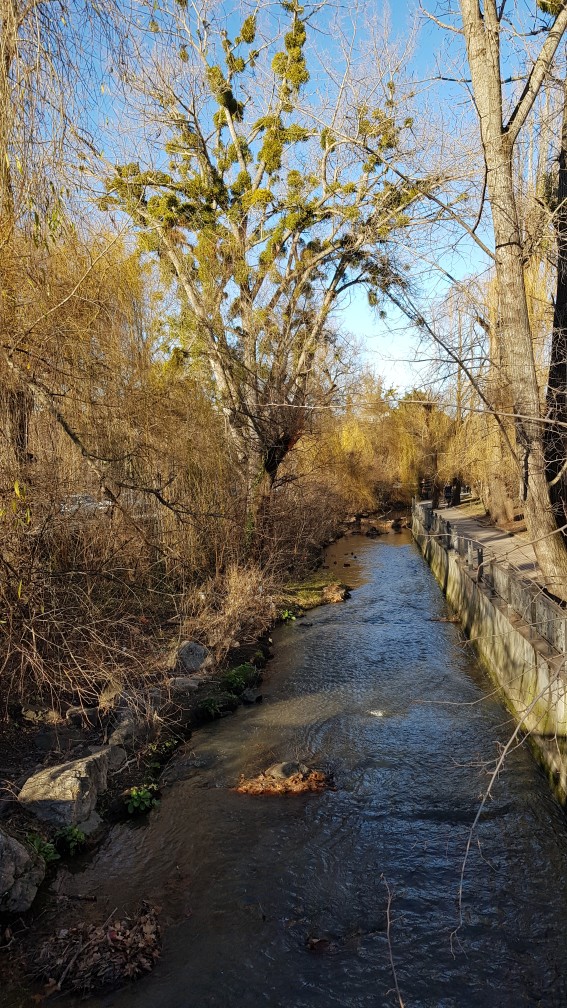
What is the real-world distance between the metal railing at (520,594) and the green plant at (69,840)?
3.96 m

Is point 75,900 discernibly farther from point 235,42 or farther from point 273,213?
point 235,42

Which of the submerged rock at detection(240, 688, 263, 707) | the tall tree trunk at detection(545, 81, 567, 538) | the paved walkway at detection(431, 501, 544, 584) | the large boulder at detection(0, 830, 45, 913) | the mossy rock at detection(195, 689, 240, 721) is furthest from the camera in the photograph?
the paved walkway at detection(431, 501, 544, 584)

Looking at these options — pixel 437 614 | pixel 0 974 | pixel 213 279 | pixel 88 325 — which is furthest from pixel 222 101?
pixel 0 974

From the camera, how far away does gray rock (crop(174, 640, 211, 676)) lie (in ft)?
32.1

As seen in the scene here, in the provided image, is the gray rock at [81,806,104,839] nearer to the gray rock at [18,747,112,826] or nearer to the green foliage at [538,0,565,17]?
the gray rock at [18,747,112,826]

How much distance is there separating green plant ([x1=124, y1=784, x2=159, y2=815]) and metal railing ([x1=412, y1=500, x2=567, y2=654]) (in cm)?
365

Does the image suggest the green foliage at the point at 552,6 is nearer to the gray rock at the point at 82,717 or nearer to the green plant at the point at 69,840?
the gray rock at the point at 82,717

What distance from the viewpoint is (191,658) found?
33.0 feet

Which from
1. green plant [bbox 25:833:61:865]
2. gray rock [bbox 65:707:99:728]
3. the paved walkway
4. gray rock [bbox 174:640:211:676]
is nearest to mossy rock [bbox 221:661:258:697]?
gray rock [bbox 174:640:211:676]

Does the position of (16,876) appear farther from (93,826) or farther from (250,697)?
(250,697)

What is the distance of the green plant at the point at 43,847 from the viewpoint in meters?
5.41

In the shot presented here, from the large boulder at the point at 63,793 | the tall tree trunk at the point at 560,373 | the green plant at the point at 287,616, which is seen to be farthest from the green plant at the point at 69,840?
the green plant at the point at 287,616

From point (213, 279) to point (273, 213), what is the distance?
74.7 inches

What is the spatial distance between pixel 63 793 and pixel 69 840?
0.38m
